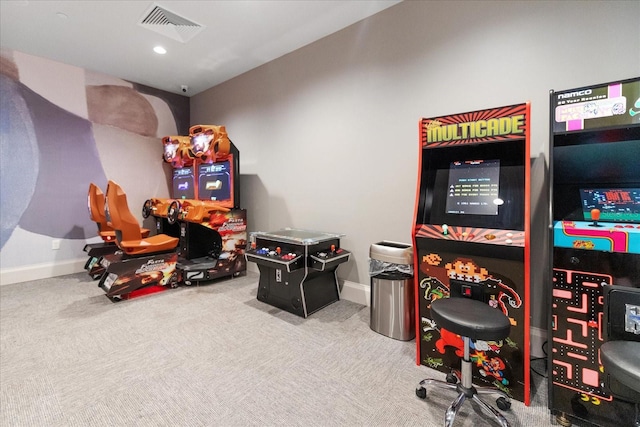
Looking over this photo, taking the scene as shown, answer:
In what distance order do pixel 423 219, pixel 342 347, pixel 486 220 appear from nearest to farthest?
pixel 486 220
pixel 423 219
pixel 342 347

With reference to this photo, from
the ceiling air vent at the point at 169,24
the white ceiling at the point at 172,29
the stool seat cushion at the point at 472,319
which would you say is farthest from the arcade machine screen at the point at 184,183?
the stool seat cushion at the point at 472,319

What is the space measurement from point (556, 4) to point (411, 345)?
9.04 feet

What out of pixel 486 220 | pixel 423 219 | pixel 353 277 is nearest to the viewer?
pixel 486 220

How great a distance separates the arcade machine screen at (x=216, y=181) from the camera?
3.93 metres

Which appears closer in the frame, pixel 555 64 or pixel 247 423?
pixel 247 423

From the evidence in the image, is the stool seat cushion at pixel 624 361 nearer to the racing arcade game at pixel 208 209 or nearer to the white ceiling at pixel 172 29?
the white ceiling at pixel 172 29

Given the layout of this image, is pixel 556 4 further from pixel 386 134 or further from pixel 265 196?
pixel 265 196

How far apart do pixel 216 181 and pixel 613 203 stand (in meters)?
4.04

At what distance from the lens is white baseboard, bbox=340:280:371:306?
3.12 meters

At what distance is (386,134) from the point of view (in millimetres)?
2904

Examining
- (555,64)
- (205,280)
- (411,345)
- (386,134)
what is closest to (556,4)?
(555,64)

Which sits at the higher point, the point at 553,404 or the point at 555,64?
the point at 555,64

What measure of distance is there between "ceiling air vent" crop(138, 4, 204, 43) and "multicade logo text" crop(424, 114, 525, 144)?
2907 millimetres

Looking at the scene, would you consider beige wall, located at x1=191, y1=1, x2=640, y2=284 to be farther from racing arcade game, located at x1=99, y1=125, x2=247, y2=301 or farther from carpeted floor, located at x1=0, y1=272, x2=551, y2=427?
carpeted floor, located at x1=0, y1=272, x2=551, y2=427
